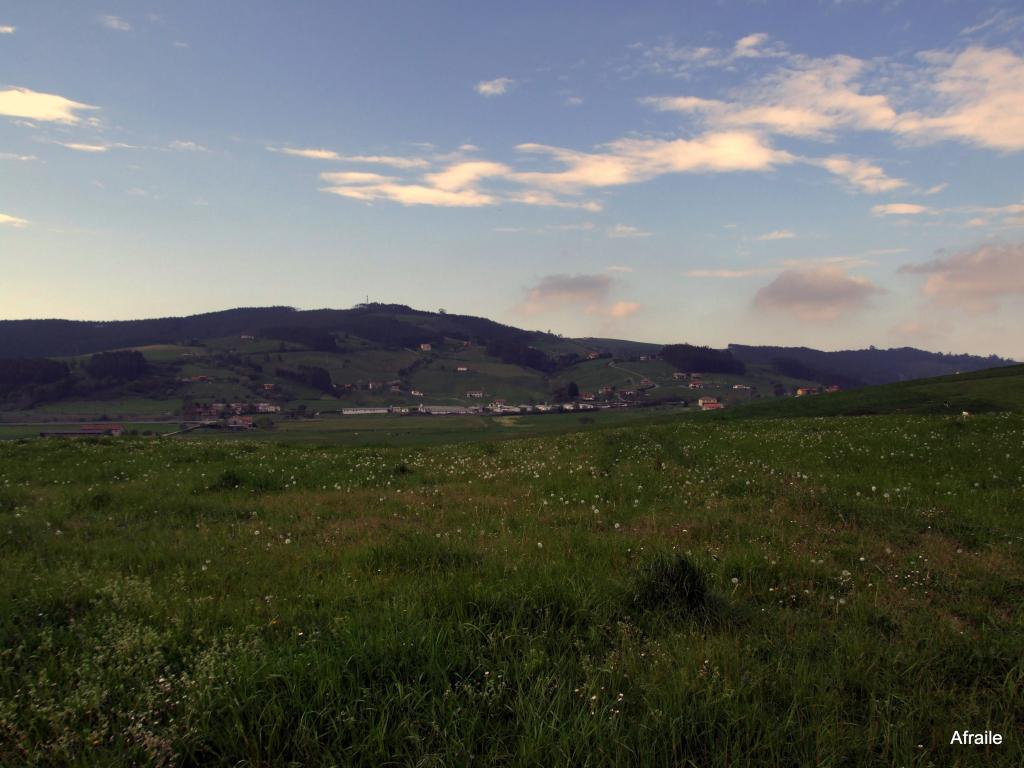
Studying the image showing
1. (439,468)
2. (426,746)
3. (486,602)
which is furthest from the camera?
(439,468)

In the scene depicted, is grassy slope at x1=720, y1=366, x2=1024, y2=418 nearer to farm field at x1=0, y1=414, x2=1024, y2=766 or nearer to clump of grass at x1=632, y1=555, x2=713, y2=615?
farm field at x1=0, y1=414, x2=1024, y2=766

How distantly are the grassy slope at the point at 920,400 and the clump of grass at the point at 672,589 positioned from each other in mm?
36611

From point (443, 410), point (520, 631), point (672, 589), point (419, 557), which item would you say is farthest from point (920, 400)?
point (443, 410)

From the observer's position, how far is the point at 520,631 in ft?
16.7

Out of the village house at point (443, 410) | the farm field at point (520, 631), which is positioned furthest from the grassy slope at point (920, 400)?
the village house at point (443, 410)

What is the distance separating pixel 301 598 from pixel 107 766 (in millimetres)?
2766

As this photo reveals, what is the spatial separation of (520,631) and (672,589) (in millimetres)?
1782

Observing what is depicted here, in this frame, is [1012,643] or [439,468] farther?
[439,468]

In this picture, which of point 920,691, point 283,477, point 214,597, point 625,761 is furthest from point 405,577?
point 283,477

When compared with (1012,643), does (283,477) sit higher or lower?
lower

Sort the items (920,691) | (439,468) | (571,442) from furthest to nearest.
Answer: (571,442)
(439,468)
(920,691)

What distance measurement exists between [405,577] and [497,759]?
3.38 m

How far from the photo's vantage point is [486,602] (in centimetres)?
567

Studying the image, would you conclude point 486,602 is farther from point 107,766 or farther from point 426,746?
point 107,766
